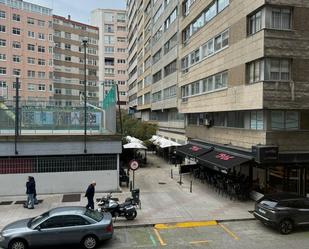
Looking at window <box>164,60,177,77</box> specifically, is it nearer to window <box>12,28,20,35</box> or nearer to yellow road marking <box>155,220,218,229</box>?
yellow road marking <box>155,220,218,229</box>

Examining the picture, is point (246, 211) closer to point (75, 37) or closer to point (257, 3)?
point (257, 3)

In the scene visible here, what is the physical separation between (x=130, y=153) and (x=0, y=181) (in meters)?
16.3

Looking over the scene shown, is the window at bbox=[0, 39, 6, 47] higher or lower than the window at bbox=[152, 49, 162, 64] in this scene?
higher

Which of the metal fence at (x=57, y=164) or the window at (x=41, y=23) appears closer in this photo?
the metal fence at (x=57, y=164)

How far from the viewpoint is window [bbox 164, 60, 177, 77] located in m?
41.8

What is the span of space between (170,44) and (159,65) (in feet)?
24.4

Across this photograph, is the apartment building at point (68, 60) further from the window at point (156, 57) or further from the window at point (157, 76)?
the window at point (156, 57)

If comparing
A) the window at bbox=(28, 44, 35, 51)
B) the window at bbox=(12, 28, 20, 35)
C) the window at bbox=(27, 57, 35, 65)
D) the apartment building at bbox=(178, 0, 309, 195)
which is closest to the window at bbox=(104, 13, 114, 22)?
the window at bbox=(28, 44, 35, 51)

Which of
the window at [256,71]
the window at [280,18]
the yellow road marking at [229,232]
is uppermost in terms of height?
the window at [280,18]

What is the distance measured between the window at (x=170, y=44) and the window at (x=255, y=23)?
65.0 feet

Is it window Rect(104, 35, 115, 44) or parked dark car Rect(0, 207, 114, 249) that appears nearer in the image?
parked dark car Rect(0, 207, 114, 249)

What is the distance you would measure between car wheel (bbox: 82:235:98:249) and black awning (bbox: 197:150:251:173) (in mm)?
9218

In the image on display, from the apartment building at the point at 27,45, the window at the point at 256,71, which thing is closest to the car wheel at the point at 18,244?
the window at the point at 256,71

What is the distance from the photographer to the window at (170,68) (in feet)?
137
